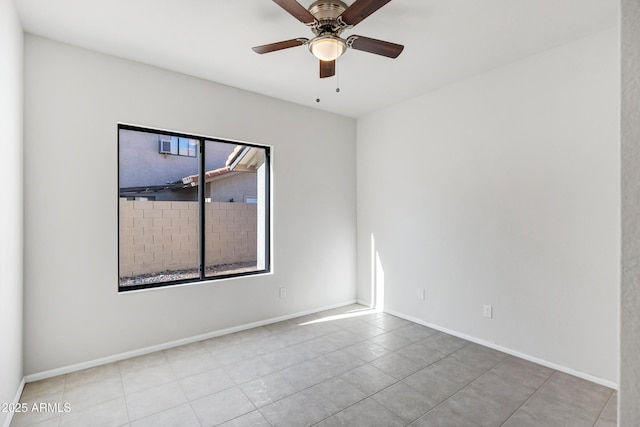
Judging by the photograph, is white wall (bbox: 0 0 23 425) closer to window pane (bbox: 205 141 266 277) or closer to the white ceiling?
the white ceiling

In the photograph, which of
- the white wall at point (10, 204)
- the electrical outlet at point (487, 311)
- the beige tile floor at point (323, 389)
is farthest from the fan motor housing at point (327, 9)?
the electrical outlet at point (487, 311)

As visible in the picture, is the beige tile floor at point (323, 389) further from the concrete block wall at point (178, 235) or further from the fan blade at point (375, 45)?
the fan blade at point (375, 45)

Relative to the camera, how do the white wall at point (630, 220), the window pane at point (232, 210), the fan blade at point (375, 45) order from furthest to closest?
the window pane at point (232, 210)
the fan blade at point (375, 45)
the white wall at point (630, 220)

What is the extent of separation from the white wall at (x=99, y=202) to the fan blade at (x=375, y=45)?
1781 millimetres

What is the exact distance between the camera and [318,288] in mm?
4195

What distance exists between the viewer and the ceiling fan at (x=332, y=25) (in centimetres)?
181

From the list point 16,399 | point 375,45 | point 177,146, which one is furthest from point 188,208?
point 375,45

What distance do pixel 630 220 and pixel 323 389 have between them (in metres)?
2.20

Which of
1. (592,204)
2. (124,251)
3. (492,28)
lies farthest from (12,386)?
(592,204)

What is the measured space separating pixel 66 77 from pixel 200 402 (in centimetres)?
272

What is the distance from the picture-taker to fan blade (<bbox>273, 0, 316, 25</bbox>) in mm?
1753

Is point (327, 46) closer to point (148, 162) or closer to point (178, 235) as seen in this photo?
point (148, 162)

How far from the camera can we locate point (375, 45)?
216 centimetres

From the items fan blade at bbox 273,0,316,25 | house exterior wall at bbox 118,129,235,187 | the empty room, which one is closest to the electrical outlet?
the empty room
